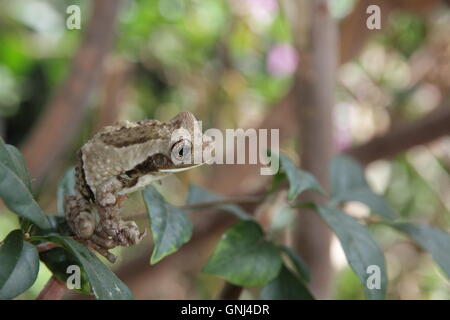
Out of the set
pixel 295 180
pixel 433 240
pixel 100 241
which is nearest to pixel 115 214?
pixel 100 241

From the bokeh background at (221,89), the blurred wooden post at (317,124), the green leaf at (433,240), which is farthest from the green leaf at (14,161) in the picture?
the bokeh background at (221,89)

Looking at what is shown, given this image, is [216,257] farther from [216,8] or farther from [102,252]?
[216,8]

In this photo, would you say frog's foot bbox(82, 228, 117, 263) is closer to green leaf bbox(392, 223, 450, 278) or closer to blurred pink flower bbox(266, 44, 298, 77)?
green leaf bbox(392, 223, 450, 278)

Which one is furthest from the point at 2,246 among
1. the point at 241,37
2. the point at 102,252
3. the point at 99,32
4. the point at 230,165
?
the point at 241,37

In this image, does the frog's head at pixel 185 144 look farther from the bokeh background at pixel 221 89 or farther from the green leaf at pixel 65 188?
the bokeh background at pixel 221 89

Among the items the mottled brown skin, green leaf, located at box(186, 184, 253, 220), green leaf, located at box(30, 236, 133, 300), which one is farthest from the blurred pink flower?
green leaf, located at box(30, 236, 133, 300)

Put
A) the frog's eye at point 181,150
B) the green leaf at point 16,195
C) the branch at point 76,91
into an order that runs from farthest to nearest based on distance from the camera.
A: the branch at point 76,91 < the frog's eye at point 181,150 < the green leaf at point 16,195

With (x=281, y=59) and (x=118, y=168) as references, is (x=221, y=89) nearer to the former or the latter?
(x=281, y=59)
